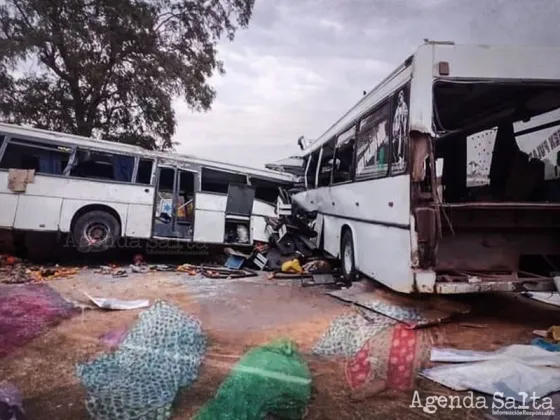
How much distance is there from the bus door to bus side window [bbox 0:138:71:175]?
193 cm

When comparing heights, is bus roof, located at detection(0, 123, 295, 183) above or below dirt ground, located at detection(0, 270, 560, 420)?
above

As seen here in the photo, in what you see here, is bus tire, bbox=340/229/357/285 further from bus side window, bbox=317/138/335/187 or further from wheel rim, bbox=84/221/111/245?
wheel rim, bbox=84/221/111/245

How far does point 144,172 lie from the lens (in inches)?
369

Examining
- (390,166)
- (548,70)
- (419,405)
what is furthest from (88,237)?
(548,70)

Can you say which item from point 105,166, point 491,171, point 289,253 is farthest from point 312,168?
point 105,166

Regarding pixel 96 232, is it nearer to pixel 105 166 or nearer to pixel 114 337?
pixel 105 166

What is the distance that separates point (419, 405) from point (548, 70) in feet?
12.2

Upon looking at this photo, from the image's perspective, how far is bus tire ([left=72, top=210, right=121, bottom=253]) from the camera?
8.86 meters

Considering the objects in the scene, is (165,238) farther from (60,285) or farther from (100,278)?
(60,285)

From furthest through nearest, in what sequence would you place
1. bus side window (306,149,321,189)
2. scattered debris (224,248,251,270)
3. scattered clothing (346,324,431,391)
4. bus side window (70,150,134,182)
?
1. bus side window (306,149,321,189)
2. scattered debris (224,248,251,270)
3. bus side window (70,150,134,182)
4. scattered clothing (346,324,431,391)

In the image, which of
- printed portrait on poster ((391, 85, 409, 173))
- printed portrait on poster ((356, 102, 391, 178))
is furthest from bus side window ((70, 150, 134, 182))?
printed portrait on poster ((391, 85, 409, 173))

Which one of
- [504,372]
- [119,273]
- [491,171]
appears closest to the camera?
[504,372]

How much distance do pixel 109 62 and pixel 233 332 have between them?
1221 cm

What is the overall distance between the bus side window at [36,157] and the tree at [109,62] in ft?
19.0
